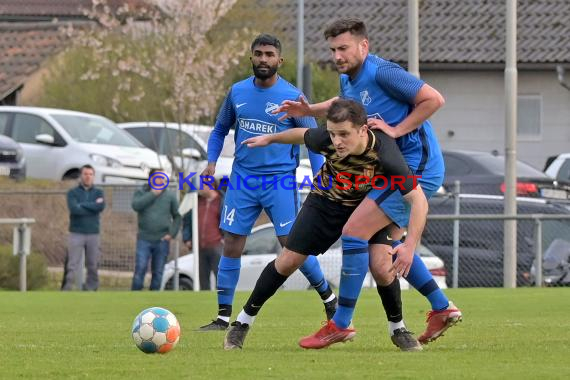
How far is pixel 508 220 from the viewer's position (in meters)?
18.6

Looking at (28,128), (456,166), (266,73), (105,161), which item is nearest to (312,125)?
(266,73)

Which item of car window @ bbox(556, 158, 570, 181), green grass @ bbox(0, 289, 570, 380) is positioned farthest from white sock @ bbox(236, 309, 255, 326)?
car window @ bbox(556, 158, 570, 181)

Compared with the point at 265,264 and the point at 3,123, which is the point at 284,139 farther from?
the point at 3,123

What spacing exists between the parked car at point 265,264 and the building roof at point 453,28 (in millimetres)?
16427

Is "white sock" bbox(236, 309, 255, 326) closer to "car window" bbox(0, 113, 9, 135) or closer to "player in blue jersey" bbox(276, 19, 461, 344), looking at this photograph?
"player in blue jersey" bbox(276, 19, 461, 344)

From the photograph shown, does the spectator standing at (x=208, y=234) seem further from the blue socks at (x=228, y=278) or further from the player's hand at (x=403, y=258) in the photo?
the player's hand at (x=403, y=258)

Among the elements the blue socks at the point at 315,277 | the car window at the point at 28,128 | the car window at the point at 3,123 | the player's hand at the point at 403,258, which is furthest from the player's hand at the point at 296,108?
the car window at the point at 3,123

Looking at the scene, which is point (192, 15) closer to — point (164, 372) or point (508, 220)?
point (508, 220)

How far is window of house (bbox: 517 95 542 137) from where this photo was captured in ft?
118

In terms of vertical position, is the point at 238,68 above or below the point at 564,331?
above

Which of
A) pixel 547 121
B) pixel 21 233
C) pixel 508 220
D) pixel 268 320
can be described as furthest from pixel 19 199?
pixel 547 121

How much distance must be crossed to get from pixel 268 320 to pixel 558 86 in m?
24.8

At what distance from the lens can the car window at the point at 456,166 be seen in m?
24.2

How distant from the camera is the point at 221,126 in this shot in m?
11.3
